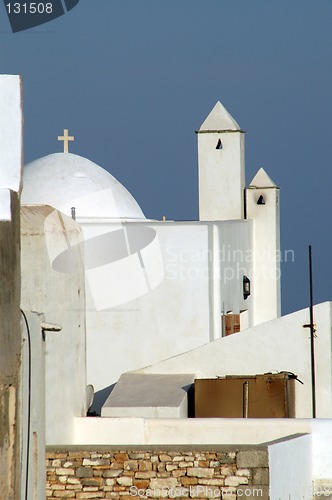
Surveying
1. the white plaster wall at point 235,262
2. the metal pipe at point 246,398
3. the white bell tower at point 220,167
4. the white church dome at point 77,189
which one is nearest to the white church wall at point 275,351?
the metal pipe at point 246,398

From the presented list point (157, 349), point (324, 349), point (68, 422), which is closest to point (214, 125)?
point (157, 349)

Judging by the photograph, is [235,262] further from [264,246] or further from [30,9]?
[30,9]

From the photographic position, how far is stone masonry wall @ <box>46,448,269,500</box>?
38.2 feet

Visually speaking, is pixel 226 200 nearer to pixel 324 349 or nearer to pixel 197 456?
pixel 324 349

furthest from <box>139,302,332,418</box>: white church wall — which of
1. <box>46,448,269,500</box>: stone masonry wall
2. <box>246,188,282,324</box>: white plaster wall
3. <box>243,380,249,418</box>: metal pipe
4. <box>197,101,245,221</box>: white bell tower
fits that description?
<box>246,188,282,324</box>: white plaster wall

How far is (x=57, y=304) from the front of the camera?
13375 mm

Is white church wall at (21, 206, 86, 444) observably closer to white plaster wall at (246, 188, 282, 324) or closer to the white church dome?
the white church dome

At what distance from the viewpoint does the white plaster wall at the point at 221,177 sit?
22.3 metres

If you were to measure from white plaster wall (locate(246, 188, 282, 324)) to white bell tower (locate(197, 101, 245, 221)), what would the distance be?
44cm

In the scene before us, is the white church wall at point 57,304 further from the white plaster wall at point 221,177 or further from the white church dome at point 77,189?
the white plaster wall at point 221,177

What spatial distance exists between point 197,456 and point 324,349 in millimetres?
5250

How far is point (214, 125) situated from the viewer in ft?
72.9

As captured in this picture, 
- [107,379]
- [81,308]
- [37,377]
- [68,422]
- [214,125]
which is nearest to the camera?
[37,377]

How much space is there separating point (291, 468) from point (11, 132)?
8519 mm
